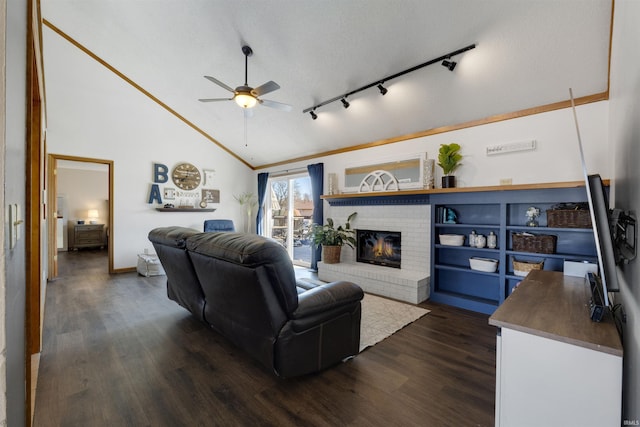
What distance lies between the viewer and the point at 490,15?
2459 millimetres

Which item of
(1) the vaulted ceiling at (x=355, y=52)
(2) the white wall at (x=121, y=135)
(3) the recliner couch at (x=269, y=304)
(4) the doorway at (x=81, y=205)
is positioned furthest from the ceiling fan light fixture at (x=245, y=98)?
(4) the doorway at (x=81, y=205)

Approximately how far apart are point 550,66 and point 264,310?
11.6 ft

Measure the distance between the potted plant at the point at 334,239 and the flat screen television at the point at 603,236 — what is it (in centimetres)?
358

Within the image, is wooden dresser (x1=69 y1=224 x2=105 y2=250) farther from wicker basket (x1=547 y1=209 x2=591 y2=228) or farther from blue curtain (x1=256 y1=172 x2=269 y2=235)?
wicker basket (x1=547 y1=209 x2=591 y2=228)

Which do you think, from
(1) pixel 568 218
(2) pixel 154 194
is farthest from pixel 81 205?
(1) pixel 568 218

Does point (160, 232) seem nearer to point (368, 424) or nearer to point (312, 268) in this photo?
point (368, 424)

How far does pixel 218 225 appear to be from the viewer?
6.26m

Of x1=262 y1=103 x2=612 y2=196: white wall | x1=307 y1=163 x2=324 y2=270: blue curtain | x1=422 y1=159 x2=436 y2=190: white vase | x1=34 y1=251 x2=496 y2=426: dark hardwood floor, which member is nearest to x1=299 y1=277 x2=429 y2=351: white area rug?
x1=34 y1=251 x2=496 y2=426: dark hardwood floor

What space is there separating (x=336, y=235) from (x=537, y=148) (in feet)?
9.85

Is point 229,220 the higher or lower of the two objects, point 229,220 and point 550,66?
the lower

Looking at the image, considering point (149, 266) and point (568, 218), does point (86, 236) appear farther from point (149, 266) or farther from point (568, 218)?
point (568, 218)

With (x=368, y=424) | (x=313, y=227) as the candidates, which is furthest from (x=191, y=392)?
(x=313, y=227)

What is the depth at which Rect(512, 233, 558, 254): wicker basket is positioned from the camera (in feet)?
9.70

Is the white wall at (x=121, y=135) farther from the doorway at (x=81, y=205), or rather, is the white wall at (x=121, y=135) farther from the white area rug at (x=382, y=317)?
the white area rug at (x=382, y=317)
